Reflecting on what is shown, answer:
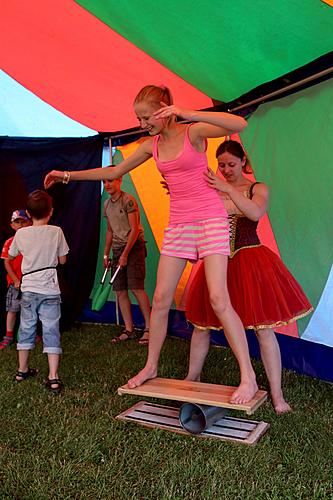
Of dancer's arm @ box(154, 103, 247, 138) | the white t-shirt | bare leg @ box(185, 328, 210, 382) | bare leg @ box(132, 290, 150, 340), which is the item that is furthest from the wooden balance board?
bare leg @ box(132, 290, 150, 340)

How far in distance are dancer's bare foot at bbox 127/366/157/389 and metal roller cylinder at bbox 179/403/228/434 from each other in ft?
0.99

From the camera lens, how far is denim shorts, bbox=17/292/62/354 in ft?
11.5

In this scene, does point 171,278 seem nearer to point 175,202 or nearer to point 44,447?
point 175,202

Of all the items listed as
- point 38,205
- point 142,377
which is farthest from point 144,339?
point 142,377

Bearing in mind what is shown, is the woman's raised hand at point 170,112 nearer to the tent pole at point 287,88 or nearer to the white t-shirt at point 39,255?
the tent pole at point 287,88

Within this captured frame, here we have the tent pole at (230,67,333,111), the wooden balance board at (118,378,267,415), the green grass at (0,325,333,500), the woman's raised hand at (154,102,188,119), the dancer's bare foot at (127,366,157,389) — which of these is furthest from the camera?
the tent pole at (230,67,333,111)

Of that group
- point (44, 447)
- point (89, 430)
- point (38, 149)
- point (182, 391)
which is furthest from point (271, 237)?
point (38, 149)

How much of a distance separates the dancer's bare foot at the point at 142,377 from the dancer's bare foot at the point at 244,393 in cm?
53

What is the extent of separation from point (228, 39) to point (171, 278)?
1.56m

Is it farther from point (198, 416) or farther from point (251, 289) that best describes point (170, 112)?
point (198, 416)

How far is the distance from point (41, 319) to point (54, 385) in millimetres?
456

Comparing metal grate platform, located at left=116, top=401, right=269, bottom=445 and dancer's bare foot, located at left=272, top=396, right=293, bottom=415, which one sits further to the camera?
dancer's bare foot, located at left=272, top=396, right=293, bottom=415

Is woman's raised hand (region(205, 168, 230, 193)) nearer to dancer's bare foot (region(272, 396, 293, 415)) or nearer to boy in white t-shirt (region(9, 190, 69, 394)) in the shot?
dancer's bare foot (region(272, 396, 293, 415))

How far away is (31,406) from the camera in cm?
307
